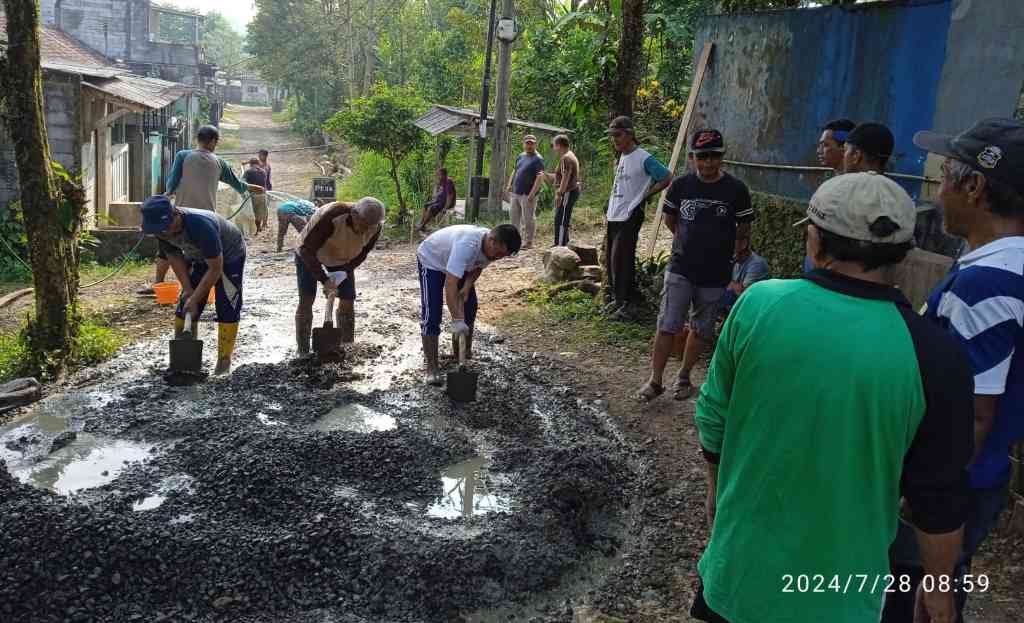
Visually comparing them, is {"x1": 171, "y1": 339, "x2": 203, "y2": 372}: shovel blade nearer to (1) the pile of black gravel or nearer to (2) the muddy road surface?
(2) the muddy road surface

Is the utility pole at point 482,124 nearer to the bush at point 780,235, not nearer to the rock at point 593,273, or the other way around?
the rock at point 593,273

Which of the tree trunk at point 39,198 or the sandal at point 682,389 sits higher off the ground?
the tree trunk at point 39,198

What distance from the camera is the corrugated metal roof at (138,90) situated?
12.4 meters

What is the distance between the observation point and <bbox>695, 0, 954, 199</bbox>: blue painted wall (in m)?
6.08

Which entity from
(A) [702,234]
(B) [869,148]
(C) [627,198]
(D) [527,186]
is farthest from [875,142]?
(D) [527,186]

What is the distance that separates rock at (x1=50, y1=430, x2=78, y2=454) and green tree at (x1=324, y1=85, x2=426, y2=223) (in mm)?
12080

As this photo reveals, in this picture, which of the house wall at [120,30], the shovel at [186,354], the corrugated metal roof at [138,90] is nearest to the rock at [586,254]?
the shovel at [186,354]

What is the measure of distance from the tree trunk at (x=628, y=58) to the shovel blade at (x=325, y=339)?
3915 mm

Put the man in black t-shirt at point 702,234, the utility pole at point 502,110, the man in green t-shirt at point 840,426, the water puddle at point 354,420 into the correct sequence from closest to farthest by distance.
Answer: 1. the man in green t-shirt at point 840,426
2. the man in black t-shirt at point 702,234
3. the water puddle at point 354,420
4. the utility pole at point 502,110

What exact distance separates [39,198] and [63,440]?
228 cm

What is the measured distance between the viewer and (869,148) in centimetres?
439

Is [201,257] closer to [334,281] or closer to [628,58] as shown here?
[334,281]

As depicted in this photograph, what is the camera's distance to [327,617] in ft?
11.5

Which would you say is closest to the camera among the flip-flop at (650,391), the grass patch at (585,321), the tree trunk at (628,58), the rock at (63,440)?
the rock at (63,440)
